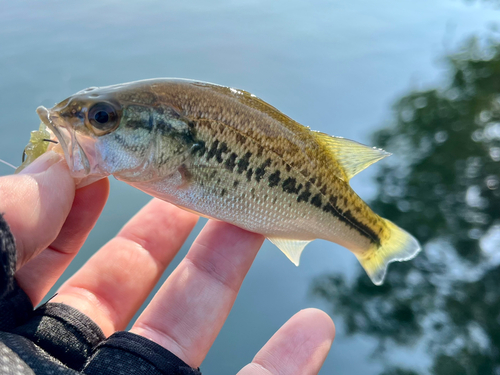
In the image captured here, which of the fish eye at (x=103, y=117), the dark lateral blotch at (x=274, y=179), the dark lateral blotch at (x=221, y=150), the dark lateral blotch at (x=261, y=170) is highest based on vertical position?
the fish eye at (x=103, y=117)

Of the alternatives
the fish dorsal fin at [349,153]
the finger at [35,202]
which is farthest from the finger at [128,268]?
the fish dorsal fin at [349,153]

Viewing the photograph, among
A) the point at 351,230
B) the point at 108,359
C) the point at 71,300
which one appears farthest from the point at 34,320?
the point at 351,230

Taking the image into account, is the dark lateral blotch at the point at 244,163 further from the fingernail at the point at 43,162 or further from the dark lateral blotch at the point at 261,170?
the fingernail at the point at 43,162

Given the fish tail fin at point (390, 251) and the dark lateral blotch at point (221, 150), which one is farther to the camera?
the fish tail fin at point (390, 251)

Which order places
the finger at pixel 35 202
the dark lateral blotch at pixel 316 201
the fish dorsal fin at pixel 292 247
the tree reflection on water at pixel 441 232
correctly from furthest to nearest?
the tree reflection on water at pixel 441 232 < the fish dorsal fin at pixel 292 247 < the dark lateral blotch at pixel 316 201 < the finger at pixel 35 202

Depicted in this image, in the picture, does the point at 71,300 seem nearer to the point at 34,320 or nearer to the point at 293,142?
the point at 34,320

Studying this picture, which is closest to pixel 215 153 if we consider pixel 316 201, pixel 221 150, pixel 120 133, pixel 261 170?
pixel 221 150

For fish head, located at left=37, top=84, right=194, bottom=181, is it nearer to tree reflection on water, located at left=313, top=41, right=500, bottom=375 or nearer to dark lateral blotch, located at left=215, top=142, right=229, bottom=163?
dark lateral blotch, located at left=215, top=142, right=229, bottom=163

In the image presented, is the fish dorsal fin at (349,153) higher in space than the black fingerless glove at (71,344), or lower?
higher
